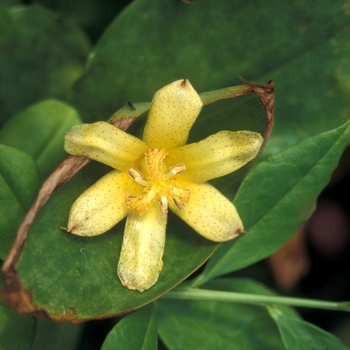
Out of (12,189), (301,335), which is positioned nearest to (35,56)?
(12,189)

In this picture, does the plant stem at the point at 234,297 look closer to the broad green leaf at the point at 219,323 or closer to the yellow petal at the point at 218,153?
the broad green leaf at the point at 219,323

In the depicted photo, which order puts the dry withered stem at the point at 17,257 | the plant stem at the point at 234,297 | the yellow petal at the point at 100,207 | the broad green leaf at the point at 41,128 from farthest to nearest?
1. the broad green leaf at the point at 41,128
2. the plant stem at the point at 234,297
3. the yellow petal at the point at 100,207
4. the dry withered stem at the point at 17,257

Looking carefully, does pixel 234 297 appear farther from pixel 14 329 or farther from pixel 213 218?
pixel 14 329

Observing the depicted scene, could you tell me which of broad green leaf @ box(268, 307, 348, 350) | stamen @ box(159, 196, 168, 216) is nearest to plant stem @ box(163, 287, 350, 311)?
broad green leaf @ box(268, 307, 348, 350)

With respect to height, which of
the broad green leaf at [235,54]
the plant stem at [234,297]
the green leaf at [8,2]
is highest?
the green leaf at [8,2]

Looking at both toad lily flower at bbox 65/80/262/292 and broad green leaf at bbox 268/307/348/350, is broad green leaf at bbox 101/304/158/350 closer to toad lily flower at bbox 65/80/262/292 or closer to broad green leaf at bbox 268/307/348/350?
toad lily flower at bbox 65/80/262/292

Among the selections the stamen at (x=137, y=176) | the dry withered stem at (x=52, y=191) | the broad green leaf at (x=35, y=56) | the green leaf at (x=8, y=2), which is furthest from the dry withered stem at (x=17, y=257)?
the green leaf at (x=8, y=2)
